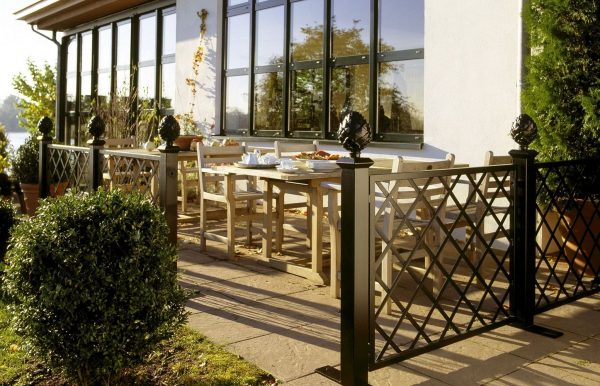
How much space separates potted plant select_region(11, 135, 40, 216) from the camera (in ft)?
23.9

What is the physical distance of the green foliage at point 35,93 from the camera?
12664 mm

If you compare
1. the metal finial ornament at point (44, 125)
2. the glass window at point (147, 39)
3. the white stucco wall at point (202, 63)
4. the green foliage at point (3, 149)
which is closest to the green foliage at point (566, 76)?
the metal finial ornament at point (44, 125)

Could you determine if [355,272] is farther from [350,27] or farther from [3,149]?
[3,149]

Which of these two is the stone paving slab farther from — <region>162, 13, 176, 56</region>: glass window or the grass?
<region>162, 13, 176, 56</region>: glass window

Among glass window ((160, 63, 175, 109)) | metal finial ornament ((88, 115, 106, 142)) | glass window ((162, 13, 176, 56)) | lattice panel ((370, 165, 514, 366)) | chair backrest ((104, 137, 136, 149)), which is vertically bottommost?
lattice panel ((370, 165, 514, 366))

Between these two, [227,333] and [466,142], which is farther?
[466,142]

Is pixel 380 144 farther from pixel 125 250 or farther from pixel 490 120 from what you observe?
pixel 125 250

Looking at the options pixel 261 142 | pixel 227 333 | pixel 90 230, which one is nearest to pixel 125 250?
pixel 90 230

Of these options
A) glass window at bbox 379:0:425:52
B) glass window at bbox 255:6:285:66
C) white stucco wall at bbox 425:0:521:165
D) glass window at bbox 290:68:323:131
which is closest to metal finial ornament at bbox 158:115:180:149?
white stucco wall at bbox 425:0:521:165

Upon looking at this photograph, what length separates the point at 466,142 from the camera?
561 centimetres

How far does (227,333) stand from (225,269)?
146 centimetres

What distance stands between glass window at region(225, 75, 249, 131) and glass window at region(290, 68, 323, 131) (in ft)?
3.33

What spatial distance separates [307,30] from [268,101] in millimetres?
1096

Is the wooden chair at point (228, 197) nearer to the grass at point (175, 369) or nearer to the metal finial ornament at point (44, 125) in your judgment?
the metal finial ornament at point (44, 125)
